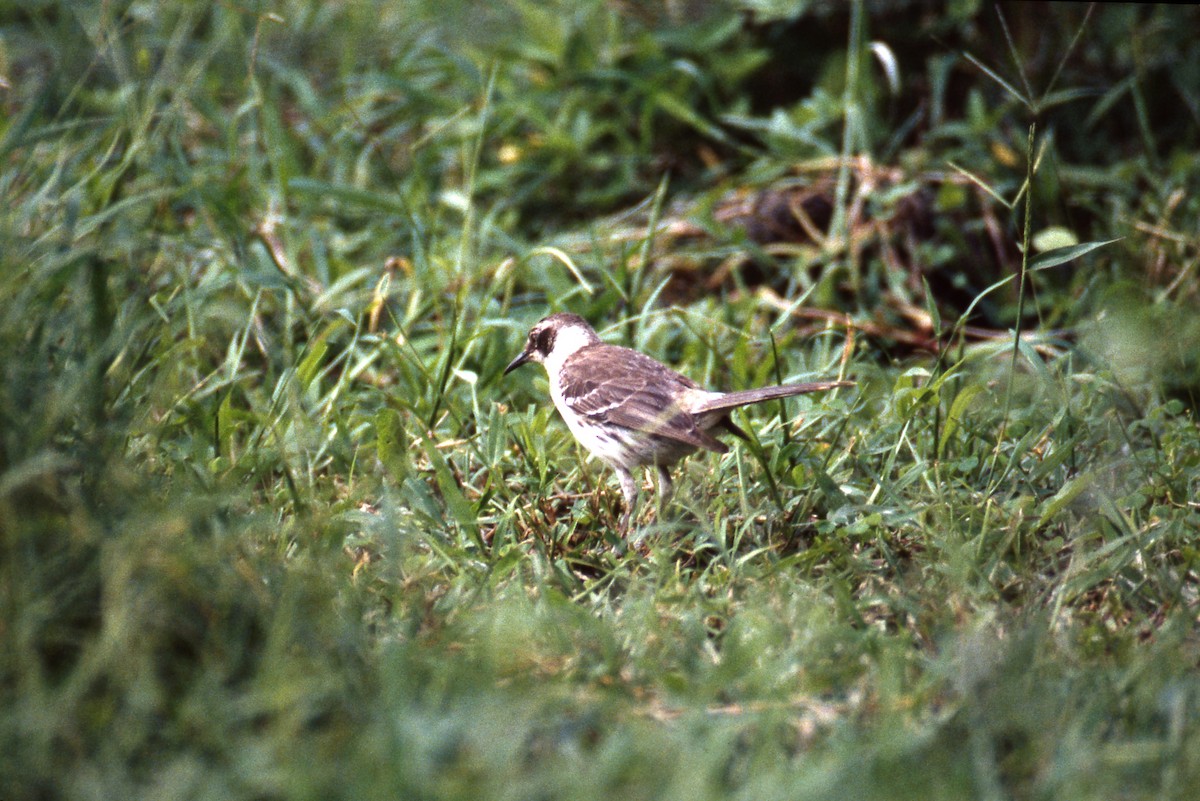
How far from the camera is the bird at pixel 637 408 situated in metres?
4.64

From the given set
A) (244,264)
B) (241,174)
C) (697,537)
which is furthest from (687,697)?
(241,174)

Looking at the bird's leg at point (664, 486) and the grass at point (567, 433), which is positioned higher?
the grass at point (567, 433)

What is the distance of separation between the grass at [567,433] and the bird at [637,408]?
19 cm

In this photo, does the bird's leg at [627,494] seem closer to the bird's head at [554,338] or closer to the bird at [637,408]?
the bird at [637,408]

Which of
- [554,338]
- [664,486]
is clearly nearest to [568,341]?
[554,338]

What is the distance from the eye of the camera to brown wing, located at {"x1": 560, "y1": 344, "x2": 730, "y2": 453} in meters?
4.66

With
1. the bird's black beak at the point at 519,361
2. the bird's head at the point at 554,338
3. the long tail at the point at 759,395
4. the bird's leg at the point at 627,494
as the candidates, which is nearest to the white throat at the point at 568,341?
the bird's head at the point at 554,338

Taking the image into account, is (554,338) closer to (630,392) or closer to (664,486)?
(630,392)

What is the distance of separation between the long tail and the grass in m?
0.27

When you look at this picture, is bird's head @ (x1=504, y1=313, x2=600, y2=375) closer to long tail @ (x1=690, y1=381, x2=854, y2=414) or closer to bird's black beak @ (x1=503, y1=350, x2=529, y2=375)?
bird's black beak @ (x1=503, y1=350, x2=529, y2=375)

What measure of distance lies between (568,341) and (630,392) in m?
0.71

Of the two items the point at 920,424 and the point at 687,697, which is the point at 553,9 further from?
the point at 687,697

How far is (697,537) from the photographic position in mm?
4570

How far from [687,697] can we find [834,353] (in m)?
3.16
